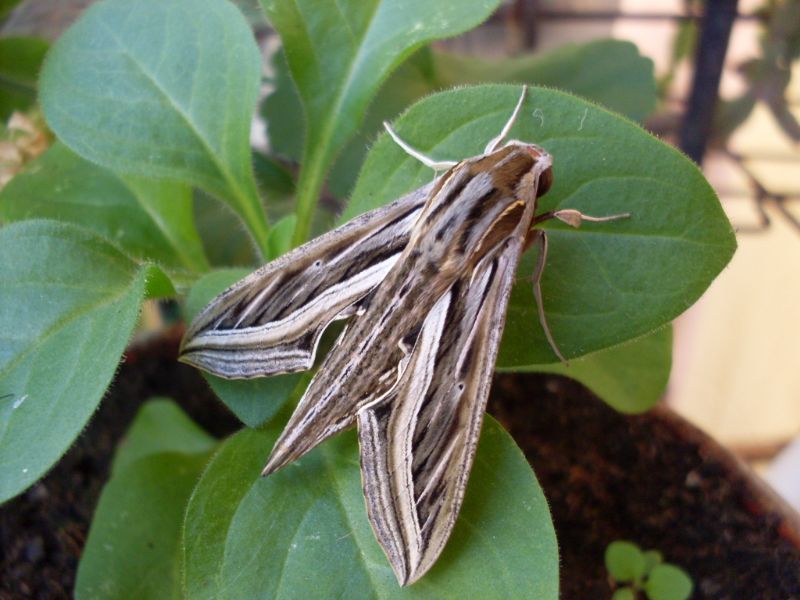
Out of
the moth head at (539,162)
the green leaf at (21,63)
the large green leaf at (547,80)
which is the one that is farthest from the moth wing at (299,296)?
the green leaf at (21,63)

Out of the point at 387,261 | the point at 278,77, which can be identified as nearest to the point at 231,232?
the point at 278,77

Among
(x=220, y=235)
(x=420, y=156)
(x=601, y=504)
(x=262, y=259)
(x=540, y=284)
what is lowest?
(x=601, y=504)

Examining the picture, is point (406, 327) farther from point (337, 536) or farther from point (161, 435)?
point (161, 435)

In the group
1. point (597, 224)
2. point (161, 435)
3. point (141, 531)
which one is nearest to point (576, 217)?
point (597, 224)

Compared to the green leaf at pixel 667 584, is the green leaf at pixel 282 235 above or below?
above

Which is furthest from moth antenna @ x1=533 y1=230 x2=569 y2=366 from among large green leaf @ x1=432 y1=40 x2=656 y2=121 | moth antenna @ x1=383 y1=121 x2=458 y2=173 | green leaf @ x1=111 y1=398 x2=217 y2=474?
green leaf @ x1=111 y1=398 x2=217 y2=474

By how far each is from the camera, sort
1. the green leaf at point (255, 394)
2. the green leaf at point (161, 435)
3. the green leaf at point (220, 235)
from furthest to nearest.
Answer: the green leaf at point (220, 235) < the green leaf at point (161, 435) < the green leaf at point (255, 394)

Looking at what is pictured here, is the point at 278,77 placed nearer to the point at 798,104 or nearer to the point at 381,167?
the point at 381,167

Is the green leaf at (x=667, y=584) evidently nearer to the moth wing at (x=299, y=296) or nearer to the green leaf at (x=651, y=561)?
the green leaf at (x=651, y=561)
